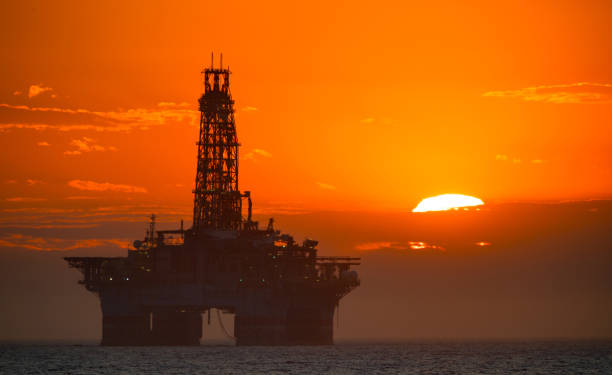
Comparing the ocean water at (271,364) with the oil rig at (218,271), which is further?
the oil rig at (218,271)

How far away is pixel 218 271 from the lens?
125 meters

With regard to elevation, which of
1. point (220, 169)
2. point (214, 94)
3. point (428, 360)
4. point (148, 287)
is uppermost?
point (214, 94)

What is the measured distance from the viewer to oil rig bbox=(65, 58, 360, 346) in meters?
125

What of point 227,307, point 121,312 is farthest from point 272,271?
point 121,312

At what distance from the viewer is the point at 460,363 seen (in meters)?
117

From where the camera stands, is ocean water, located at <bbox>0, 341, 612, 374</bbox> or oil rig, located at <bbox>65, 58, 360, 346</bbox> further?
oil rig, located at <bbox>65, 58, 360, 346</bbox>

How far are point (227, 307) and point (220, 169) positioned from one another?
1606cm

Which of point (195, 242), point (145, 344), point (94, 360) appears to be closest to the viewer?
point (94, 360)

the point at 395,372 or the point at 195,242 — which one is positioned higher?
the point at 195,242

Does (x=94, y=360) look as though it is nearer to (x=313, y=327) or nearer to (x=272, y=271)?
(x=272, y=271)

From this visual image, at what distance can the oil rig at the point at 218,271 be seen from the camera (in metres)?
125

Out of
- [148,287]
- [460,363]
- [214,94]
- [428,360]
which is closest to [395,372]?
[460,363]

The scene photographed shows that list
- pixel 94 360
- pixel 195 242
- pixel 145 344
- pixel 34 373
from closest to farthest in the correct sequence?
pixel 34 373
pixel 94 360
pixel 195 242
pixel 145 344

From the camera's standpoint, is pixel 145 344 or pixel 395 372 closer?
pixel 395 372
